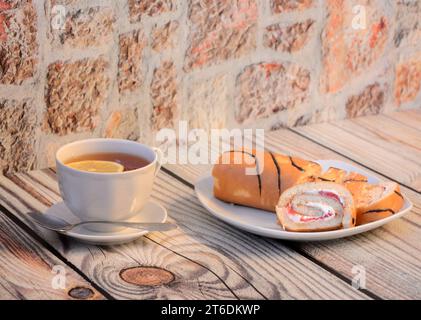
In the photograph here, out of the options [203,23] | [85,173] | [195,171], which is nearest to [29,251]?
[85,173]

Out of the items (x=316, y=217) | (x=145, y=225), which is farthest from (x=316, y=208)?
(x=145, y=225)

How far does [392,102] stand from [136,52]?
0.70 meters

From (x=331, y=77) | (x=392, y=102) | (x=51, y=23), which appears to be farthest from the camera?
(x=392, y=102)

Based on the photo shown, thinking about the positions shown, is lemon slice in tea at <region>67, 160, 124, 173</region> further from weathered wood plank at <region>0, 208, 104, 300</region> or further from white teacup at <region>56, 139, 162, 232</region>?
weathered wood plank at <region>0, 208, 104, 300</region>

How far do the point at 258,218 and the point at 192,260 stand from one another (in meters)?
0.15

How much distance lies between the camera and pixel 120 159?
1324 millimetres

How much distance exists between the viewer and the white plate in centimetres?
125

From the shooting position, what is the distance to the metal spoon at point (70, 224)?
1.25m

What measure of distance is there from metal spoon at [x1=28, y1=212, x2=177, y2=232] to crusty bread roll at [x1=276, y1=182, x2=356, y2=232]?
0.57 feet

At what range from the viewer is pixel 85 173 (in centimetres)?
121

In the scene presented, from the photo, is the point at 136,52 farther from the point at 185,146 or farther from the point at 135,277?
the point at 135,277

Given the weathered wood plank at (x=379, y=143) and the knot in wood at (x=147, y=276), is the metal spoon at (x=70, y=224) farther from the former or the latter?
the weathered wood plank at (x=379, y=143)
